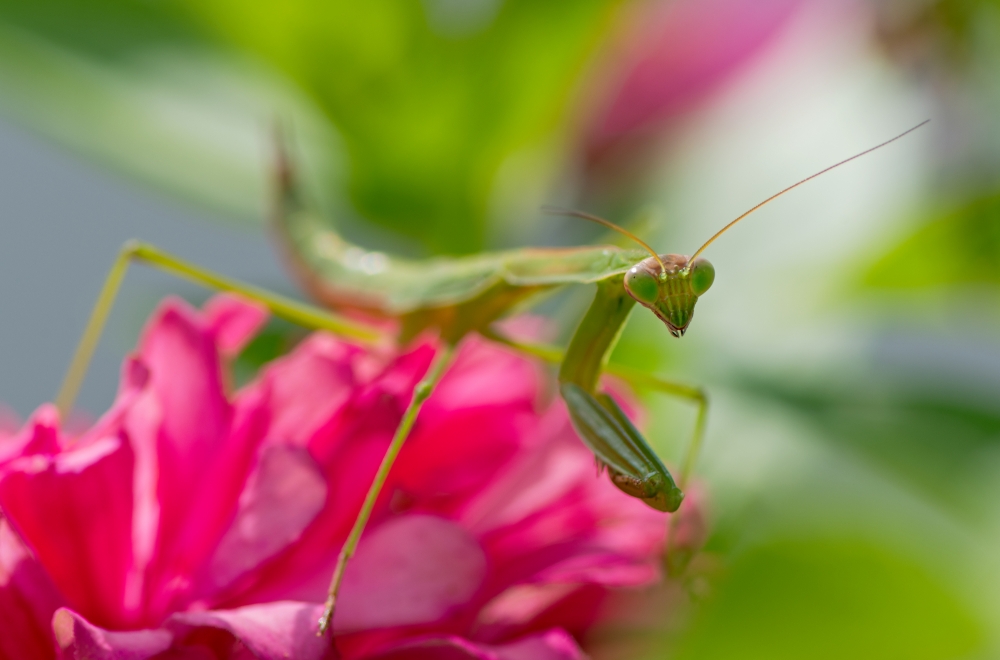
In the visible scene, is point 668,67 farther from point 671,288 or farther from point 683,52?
point 671,288

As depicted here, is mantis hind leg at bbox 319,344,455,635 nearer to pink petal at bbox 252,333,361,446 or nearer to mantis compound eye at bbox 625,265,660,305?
pink petal at bbox 252,333,361,446

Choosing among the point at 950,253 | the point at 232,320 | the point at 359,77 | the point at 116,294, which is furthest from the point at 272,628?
the point at 950,253

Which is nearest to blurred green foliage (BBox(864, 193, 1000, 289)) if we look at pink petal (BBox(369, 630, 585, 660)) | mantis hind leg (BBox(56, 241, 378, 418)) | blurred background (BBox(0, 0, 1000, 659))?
blurred background (BBox(0, 0, 1000, 659))

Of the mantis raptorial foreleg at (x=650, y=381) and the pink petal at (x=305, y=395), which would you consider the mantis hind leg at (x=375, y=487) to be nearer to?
the pink petal at (x=305, y=395)

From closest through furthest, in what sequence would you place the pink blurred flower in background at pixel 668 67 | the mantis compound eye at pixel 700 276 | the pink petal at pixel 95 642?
the pink petal at pixel 95 642 < the mantis compound eye at pixel 700 276 < the pink blurred flower in background at pixel 668 67

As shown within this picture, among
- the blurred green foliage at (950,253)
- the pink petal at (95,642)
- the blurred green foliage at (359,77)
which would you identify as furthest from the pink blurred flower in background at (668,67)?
the pink petal at (95,642)
